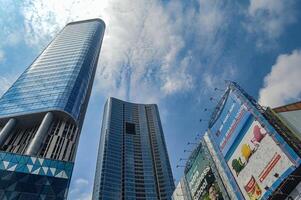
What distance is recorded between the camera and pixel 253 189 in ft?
109

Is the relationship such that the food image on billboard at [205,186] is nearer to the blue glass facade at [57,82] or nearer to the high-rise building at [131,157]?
the blue glass facade at [57,82]

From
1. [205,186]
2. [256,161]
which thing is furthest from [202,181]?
[256,161]

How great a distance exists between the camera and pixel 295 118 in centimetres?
3444

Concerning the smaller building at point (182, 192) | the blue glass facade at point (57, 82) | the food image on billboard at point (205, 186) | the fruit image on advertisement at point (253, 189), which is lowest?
the fruit image on advertisement at point (253, 189)

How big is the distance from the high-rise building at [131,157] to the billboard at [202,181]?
68.5 metres

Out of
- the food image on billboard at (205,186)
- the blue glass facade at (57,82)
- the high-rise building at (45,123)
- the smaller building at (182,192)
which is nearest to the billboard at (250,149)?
the food image on billboard at (205,186)

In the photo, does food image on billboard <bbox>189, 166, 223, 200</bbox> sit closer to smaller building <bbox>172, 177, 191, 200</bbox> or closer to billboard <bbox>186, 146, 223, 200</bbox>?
billboard <bbox>186, 146, 223, 200</bbox>

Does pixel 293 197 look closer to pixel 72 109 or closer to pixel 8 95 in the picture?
pixel 72 109

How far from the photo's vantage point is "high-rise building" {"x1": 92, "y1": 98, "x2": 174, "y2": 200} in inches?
4690

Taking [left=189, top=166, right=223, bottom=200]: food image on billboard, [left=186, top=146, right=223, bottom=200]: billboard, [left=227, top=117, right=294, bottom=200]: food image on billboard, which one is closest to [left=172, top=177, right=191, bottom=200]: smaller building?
[left=186, top=146, right=223, bottom=200]: billboard

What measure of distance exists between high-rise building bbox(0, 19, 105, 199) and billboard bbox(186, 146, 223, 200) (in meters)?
25.4

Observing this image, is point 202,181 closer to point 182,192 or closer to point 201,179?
point 201,179

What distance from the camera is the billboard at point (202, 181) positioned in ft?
145

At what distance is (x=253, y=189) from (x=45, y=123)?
5361 centimetres
